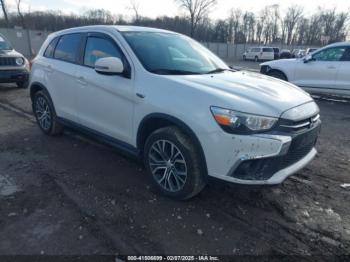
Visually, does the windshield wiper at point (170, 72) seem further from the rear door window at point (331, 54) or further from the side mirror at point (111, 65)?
the rear door window at point (331, 54)

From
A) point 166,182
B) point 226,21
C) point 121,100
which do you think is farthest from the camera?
point 226,21

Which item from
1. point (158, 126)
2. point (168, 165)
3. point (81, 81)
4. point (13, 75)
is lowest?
point (168, 165)

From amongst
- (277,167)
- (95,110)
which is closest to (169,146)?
(277,167)

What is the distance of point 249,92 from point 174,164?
1.11 meters

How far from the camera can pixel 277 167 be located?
9.75 feet

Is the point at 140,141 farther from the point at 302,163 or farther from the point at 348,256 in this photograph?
the point at 348,256

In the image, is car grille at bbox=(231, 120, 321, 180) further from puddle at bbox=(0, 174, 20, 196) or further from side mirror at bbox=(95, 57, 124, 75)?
puddle at bbox=(0, 174, 20, 196)

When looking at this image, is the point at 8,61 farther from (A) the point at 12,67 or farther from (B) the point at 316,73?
(B) the point at 316,73

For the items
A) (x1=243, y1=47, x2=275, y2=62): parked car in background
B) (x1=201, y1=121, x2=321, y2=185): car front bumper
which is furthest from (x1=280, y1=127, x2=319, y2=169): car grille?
(x1=243, y1=47, x2=275, y2=62): parked car in background

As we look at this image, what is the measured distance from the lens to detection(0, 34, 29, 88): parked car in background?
995 centimetres

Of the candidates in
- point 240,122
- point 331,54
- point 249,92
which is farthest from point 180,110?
point 331,54

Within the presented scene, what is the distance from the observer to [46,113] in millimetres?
5488

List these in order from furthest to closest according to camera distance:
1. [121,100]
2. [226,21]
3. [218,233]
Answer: [226,21] → [121,100] → [218,233]

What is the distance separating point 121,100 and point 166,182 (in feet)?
3.72
